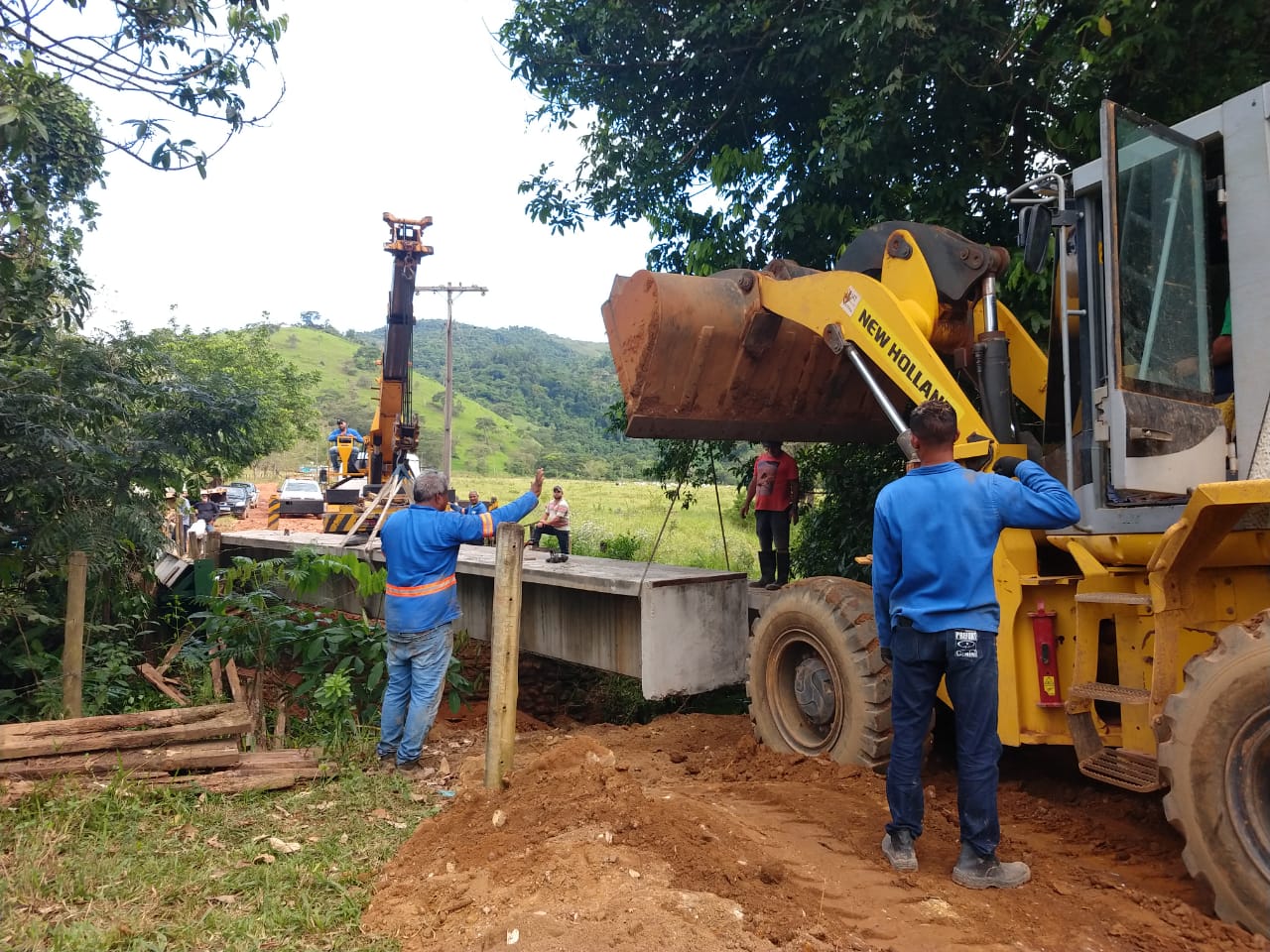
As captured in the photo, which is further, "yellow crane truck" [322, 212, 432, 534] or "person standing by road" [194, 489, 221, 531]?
"person standing by road" [194, 489, 221, 531]

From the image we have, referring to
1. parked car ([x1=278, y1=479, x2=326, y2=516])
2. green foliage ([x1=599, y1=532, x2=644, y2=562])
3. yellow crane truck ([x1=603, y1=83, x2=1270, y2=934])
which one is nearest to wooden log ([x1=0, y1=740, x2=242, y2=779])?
yellow crane truck ([x1=603, y1=83, x2=1270, y2=934])

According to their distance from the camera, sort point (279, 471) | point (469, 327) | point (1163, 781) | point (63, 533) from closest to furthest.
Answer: point (1163, 781)
point (63, 533)
point (279, 471)
point (469, 327)

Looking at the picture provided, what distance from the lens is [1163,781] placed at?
3.39 m

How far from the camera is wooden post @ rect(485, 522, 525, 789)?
4676mm

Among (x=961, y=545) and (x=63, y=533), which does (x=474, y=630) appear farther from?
(x=961, y=545)

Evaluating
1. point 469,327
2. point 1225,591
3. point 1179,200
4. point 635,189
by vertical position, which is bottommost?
point 1225,591

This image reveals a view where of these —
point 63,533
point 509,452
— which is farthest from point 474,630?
point 509,452

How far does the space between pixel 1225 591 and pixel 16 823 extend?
5.66 m

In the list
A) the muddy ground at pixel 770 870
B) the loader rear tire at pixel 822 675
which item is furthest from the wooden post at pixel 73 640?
the loader rear tire at pixel 822 675

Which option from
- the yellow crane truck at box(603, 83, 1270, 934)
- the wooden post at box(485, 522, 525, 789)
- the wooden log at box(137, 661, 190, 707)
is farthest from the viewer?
the wooden log at box(137, 661, 190, 707)

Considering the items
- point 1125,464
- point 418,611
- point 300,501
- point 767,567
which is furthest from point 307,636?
point 300,501

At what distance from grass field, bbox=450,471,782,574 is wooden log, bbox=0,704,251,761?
10.2ft

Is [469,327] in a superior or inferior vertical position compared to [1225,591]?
superior

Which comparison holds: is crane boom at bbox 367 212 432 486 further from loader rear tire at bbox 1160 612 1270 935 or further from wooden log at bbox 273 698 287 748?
loader rear tire at bbox 1160 612 1270 935
